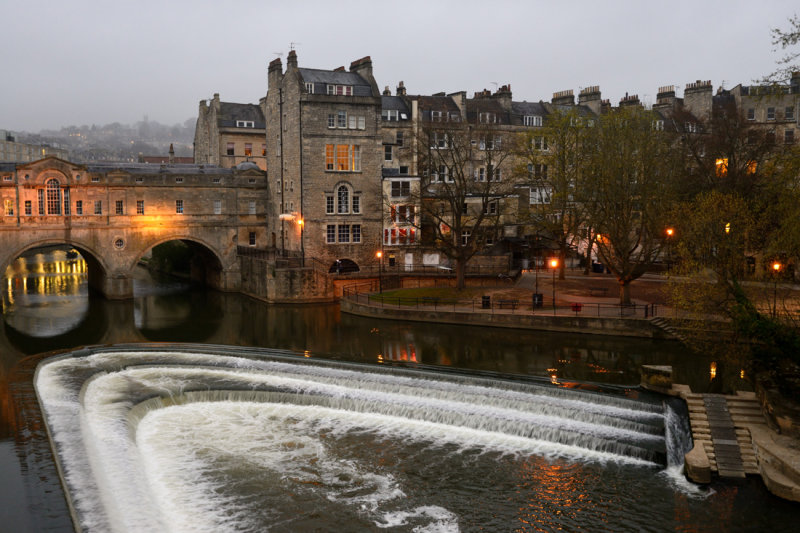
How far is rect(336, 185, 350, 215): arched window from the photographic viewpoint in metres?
54.1

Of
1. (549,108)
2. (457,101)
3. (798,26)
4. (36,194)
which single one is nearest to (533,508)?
(798,26)

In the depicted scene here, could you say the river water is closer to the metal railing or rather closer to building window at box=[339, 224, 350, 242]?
→ the metal railing

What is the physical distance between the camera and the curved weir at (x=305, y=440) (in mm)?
17469

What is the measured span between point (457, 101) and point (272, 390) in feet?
145

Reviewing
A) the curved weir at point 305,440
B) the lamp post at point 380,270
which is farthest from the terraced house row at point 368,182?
the curved weir at point 305,440

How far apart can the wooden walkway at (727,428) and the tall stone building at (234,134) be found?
54.5 m

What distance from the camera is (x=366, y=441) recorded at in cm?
2227

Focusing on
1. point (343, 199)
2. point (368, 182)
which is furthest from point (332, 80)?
point (343, 199)

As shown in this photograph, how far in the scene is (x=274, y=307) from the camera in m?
48.8

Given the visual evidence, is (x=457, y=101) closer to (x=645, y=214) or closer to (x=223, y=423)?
(x=645, y=214)

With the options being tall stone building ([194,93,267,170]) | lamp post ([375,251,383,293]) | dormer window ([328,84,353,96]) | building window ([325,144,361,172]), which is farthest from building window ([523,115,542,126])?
tall stone building ([194,93,267,170])

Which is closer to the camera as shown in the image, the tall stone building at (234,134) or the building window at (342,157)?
the building window at (342,157)

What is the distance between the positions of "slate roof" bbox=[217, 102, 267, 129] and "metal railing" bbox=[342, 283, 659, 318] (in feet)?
100

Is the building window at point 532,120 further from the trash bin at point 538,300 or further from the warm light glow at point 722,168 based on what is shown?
the trash bin at point 538,300
